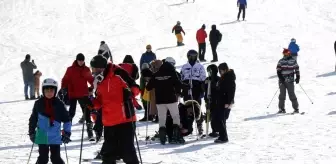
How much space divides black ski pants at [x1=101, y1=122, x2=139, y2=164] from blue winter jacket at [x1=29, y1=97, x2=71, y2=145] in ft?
2.34

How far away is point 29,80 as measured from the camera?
68.3 ft

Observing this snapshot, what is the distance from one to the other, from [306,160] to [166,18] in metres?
25.0

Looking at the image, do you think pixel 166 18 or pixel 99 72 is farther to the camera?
pixel 166 18

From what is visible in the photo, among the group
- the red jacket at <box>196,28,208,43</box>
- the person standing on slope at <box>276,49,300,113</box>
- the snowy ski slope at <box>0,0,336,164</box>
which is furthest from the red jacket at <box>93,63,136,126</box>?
the red jacket at <box>196,28,208,43</box>

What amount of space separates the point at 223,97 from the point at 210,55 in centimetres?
1576

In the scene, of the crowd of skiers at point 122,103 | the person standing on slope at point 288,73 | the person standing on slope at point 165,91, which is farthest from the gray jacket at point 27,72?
the person standing on slope at point 165,91

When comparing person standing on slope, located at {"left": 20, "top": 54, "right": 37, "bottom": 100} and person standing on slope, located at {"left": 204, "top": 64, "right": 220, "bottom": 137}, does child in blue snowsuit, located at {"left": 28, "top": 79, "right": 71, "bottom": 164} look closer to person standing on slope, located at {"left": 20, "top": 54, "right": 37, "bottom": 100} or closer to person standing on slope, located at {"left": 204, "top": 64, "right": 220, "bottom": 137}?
person standing on slope, located at {"left": 204, "top": 64, "right": 220, "bottom": 137}

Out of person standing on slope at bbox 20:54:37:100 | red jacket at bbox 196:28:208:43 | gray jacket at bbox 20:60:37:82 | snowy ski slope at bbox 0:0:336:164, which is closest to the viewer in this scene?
snowy ski slope at bbox 0:0:336:164

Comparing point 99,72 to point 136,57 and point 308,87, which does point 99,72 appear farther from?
point 136,57

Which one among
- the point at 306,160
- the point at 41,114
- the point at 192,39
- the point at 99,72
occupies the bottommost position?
the point at 306,160

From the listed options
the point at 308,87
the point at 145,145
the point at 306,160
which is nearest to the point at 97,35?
the point at 308,87

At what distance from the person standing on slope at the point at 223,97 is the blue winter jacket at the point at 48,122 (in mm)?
4068

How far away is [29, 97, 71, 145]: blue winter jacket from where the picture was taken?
843cm

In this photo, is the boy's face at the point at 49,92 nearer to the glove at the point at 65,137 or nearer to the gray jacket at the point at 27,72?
the glove at the point at 65,137
